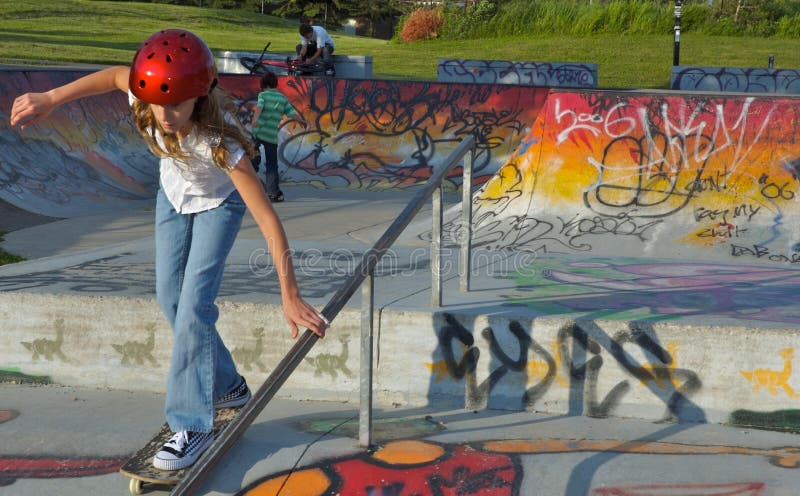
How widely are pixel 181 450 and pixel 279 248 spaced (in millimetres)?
847

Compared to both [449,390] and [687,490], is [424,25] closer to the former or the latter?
[449,390]

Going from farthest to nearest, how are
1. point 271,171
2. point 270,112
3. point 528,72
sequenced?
point 528,72
point 270,112
point 271,171

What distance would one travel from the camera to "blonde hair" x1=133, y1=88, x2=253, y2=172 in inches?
115

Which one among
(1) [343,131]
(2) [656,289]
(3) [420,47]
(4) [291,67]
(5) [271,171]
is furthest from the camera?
(3) [420,47]

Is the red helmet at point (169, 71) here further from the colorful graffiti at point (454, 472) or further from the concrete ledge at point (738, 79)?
the concrete ledge at point (738, 79)

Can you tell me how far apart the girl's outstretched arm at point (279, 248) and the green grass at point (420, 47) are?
22.7m

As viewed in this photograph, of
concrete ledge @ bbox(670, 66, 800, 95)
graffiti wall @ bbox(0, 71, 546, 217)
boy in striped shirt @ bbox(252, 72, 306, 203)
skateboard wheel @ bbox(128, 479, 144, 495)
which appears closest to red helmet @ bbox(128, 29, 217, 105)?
A: skateboard wheel @ bbox(128, 479, 144, 495)

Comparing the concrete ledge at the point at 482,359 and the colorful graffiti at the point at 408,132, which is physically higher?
the colorful graffiti at the point at 408,132

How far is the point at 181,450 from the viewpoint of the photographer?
316 cm

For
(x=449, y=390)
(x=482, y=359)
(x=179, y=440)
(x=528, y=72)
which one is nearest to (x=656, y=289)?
(x=482, y=359)

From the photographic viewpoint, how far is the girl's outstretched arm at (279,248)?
2.80m

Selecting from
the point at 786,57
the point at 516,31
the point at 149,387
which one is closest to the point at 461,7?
the point at 516,31

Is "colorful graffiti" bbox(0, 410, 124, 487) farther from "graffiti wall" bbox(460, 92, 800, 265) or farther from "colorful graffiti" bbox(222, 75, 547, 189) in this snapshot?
"colorful graffiti" bbox(222, 75, 547, 189)

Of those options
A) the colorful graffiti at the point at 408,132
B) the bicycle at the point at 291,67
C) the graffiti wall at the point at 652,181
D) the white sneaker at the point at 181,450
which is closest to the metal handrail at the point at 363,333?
the white sneaker at the point at 181,450
